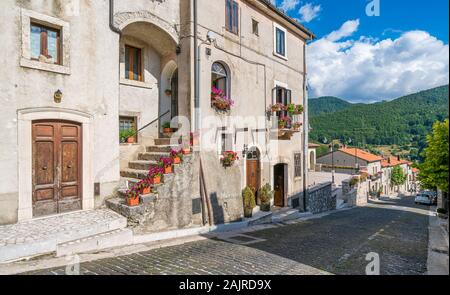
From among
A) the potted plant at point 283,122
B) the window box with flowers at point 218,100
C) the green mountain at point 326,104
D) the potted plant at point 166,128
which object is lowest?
the potted plant at point 166,128

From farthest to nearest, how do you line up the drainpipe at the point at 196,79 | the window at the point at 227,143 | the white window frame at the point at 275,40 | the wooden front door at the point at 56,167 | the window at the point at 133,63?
the white window frame at the point at 275,40 < the window at the point at 227,143 < the window at the point at 133,63 < the drainpipe at the point at 196,79 < the wooden front door at the point at 56,167

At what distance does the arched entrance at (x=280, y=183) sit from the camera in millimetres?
15258

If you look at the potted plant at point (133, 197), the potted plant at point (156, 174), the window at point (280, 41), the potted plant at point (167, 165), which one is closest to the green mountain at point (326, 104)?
the window at point (280, 41)

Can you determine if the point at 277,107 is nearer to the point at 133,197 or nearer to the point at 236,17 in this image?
the point at 236,17

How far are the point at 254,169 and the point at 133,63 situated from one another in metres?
7.17

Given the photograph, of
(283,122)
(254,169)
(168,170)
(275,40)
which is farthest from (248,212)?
(275,40)

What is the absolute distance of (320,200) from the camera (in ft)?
64.4

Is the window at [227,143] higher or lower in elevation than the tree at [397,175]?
higher

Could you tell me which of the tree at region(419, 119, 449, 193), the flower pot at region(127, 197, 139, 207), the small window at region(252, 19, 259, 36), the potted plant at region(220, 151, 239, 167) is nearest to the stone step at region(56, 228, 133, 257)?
the flower pot at region(127, 197, 139, 207)

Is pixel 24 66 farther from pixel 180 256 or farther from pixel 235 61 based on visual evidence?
pixel 235 61

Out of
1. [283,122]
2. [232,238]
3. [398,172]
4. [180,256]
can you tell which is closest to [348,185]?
[283,122]

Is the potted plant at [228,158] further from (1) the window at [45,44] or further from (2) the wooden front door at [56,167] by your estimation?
(1) the window at [45,44]

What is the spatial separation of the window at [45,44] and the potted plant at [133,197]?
4.14 metres

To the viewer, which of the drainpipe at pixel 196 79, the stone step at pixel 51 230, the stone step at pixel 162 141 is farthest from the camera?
the stone step at pixel 162 141
